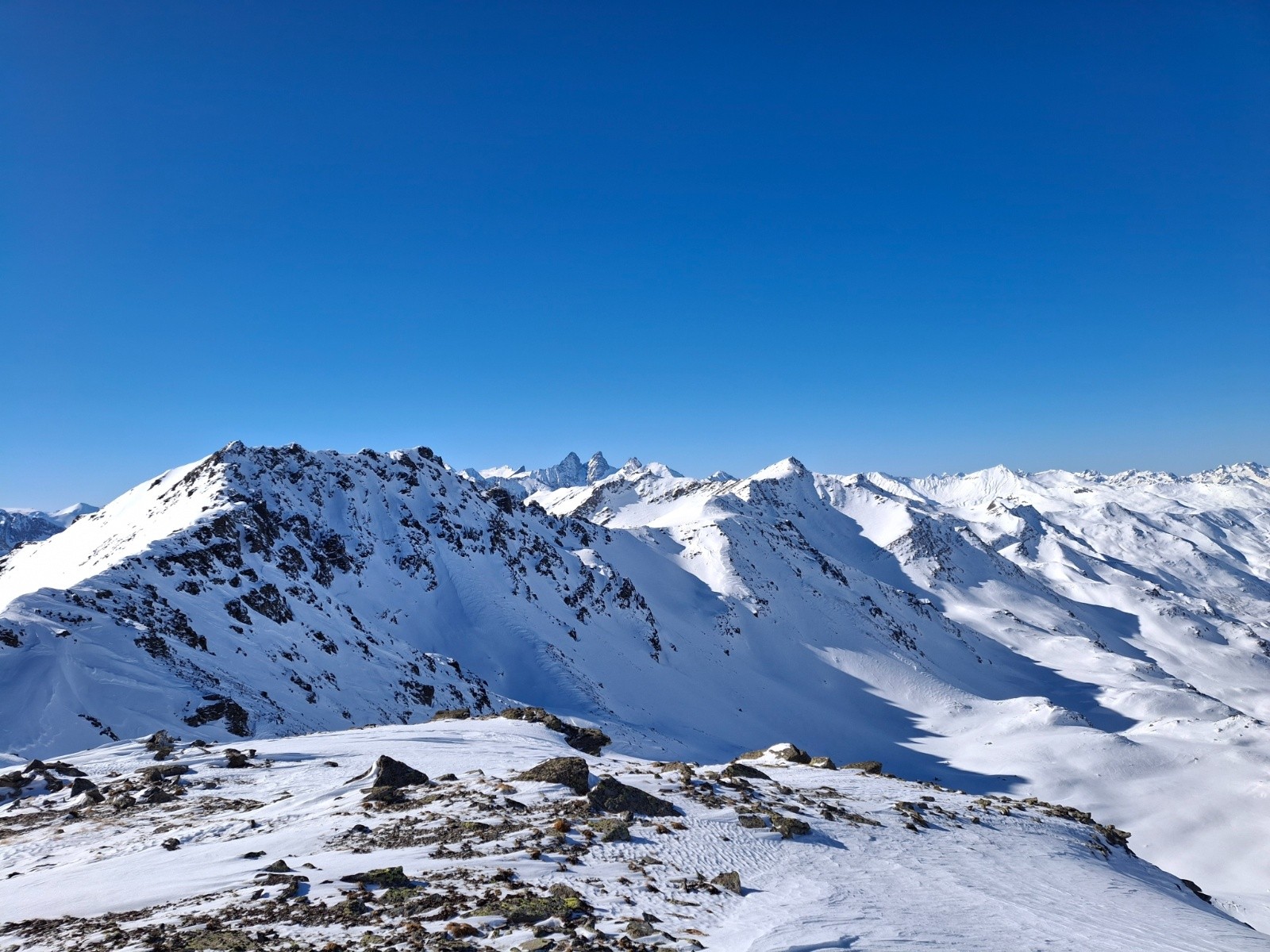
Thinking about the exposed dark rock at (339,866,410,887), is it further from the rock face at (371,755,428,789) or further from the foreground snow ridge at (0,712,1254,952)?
the rock face at (371,755,428,789)

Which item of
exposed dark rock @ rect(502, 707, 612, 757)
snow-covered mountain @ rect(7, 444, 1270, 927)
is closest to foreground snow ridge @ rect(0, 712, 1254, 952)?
exposed dark rock @ rect(502, 707, 612, 757)

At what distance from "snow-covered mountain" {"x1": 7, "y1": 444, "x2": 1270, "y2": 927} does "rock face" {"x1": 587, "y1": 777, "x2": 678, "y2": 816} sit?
89.4 ft

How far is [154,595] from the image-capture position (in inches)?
1754

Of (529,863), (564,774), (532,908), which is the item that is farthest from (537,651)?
(532,908)

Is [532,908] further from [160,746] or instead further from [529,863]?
[160,746]

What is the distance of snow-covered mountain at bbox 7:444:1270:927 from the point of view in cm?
3853

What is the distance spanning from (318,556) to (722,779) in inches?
2856

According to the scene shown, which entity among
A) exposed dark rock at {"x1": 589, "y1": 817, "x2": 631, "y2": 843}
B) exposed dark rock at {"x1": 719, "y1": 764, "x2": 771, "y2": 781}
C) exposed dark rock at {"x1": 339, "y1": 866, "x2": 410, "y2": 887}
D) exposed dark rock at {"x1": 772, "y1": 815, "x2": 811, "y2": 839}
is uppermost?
exposed dark rock at {"x1": 339, "y1": 866, "x2": 410, "y2": 887}

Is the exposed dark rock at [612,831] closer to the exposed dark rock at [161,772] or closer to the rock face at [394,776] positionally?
the rock face at [394,776]

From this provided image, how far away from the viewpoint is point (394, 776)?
18.8 metres

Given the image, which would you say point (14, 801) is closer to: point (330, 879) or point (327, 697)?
point (330, 879)

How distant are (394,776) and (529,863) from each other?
25.0 ft

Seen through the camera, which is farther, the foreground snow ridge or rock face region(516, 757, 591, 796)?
rock face region(516, 757, 591, 796)

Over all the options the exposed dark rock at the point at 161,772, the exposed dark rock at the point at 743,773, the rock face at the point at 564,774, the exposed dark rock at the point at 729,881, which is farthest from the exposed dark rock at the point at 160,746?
the exposed dark rock at the point at 729,881
